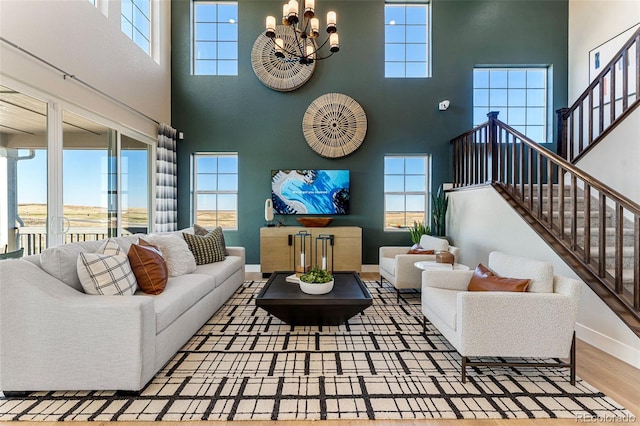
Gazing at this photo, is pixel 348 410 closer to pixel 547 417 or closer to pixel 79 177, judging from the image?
pixel 547 417

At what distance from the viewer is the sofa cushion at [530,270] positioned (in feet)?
7.33

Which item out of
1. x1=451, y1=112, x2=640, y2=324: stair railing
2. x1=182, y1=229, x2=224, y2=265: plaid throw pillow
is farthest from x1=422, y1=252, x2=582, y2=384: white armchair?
x1=182, y1=229, x2=224, y2=265: plaid throw pillow

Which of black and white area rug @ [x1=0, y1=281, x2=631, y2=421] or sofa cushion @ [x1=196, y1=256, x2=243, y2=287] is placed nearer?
black and white area rug @ [x1=0, y1=281, x2=631, y2=421]

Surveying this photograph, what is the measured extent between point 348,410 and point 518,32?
6.71m

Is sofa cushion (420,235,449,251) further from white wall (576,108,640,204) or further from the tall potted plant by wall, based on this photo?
white wall (576,108,640,204)

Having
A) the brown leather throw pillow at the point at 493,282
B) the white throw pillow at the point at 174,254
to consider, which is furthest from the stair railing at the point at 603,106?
the white throw pillow at the point at 174,254

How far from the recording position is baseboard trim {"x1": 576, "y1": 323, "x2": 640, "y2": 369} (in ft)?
7.93

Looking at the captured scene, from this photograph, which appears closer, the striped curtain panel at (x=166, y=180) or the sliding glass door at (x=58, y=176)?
the sliding glass door at (x=58, y=176)

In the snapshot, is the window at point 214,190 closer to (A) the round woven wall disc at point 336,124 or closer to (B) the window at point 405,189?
(A) the round woven wall disc at point 336,124

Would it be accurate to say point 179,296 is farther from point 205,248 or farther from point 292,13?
point 292,13

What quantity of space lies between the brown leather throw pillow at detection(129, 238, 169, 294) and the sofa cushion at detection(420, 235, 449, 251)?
3.28 metres

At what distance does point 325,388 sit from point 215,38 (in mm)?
6043

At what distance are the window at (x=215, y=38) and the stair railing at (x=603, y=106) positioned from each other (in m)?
5.56

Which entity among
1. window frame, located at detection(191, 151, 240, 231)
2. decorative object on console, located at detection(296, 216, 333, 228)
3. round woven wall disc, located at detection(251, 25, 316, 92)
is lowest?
decorative object on console, located at detection(296, 216, 333, 228)
